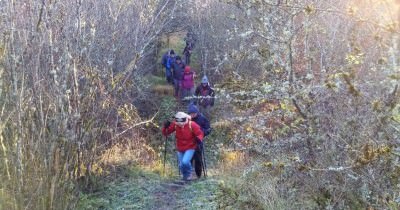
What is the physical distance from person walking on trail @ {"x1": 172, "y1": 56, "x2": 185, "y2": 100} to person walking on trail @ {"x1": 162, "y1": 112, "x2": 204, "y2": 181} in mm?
8293

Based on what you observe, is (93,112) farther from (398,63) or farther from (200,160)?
(398,63)

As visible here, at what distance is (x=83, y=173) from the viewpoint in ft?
27.9

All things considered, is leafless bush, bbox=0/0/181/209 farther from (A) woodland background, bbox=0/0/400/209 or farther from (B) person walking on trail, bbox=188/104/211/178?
(B) person walking on trail, bbox=188/104/211/178

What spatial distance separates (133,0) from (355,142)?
9431 mm

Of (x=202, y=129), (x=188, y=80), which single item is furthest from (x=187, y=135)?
(x=188, y=80)

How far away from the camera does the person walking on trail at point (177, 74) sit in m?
18.5

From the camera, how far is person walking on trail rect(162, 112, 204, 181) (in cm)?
981

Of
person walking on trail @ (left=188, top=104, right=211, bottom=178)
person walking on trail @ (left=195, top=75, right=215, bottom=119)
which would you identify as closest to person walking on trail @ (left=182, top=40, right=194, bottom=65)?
person walking on trail @ (left=195, top=75, right=215, bottom=119)

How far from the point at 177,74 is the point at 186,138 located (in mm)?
8750

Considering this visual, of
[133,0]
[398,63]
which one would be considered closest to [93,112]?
[398,63]

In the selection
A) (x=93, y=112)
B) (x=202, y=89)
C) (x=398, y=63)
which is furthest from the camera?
(x=202, y=89)

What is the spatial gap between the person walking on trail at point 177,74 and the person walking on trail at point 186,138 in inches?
326

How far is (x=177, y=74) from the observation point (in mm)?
18531

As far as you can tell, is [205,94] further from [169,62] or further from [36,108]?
[36,108]
